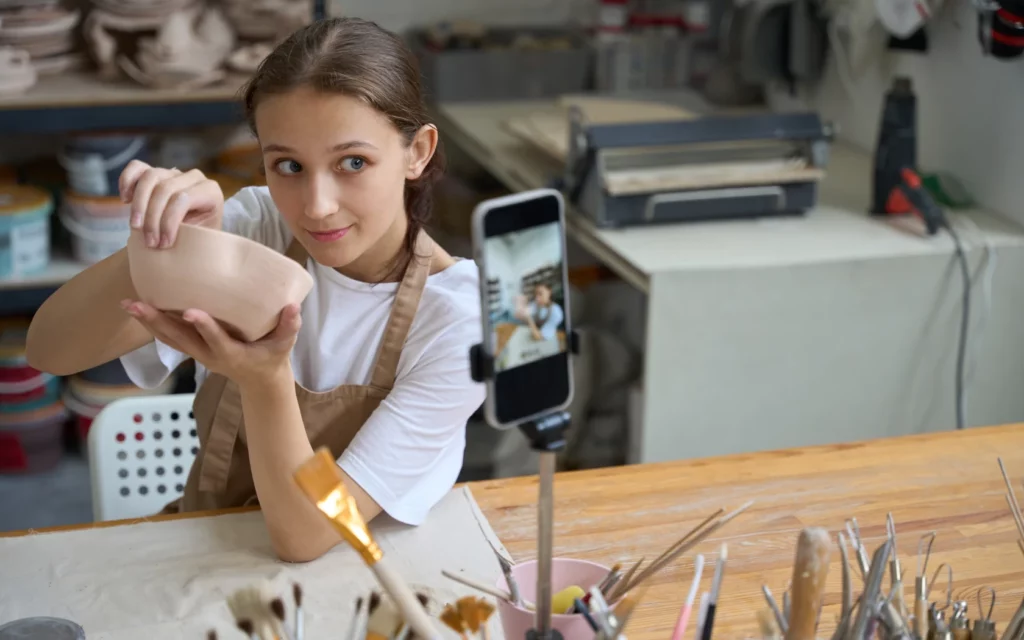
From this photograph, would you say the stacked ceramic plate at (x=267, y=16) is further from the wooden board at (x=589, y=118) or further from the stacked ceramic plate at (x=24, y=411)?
the stacked ceramic plate at (x=24, y=411)

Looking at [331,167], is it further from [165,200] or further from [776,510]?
[776,510]

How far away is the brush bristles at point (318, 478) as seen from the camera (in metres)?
0.64

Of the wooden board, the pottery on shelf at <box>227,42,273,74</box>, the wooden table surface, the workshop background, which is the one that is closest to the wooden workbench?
the wooden table surface

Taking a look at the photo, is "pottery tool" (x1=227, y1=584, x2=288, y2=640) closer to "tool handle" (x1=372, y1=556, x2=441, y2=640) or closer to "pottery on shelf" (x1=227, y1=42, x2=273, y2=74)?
"tool handle" (x1=372, y1=556, x2=441, y2=640)

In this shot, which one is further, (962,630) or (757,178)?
(757,178)

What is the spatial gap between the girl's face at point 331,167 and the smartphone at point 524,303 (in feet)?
1.31

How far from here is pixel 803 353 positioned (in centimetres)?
198

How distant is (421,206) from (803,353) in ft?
3.13

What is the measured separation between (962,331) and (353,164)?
1.33 metres

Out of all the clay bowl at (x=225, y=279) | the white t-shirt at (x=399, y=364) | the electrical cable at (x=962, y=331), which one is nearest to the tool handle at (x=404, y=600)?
the clay bowl at (x=225, y=279)

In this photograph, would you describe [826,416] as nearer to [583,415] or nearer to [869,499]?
[583,415]

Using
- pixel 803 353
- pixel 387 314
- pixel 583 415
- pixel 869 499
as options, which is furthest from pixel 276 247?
pixel 583 415

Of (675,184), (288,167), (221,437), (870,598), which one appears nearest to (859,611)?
(870,598)

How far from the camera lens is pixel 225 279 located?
3.02 ft
